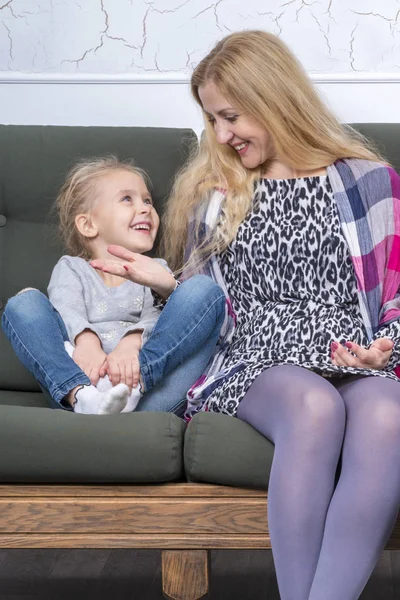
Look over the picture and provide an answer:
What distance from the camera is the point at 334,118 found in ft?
5.93

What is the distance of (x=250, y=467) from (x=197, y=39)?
1.29 metres

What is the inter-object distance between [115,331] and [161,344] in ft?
0.66

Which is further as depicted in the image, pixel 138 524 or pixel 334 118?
pixel 334 118

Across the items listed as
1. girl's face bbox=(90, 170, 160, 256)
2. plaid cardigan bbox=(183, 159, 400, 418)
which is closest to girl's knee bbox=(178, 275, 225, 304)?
plaid cardigan bbox=(183, 159, 400, 418)

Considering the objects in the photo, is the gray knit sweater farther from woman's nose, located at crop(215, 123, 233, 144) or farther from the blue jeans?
woman's nose, located at crop(215, 123, 233, 144)

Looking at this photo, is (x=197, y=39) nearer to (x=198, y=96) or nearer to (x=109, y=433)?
(x=198, y=96)

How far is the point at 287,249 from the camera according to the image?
5.57ft

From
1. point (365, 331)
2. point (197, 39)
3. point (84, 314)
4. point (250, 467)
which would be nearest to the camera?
point (250, 467)

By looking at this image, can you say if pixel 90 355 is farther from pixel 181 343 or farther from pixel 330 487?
pixel 330 487

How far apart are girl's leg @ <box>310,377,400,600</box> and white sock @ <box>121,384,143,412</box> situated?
0.41 m

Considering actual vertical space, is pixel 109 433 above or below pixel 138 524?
above

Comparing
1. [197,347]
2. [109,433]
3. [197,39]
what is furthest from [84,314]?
[197,39]

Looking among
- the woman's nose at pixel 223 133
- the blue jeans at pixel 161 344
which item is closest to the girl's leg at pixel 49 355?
the blue jeans at pixel 161 344

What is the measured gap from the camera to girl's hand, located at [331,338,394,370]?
1.45 m
